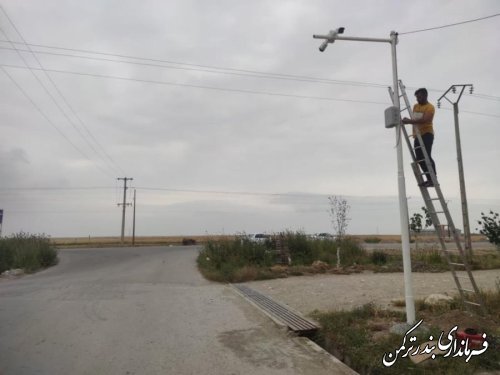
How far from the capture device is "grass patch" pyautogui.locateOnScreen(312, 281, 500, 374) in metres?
5.27

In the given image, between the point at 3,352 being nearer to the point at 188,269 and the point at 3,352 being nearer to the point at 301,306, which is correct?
the point at 301,306

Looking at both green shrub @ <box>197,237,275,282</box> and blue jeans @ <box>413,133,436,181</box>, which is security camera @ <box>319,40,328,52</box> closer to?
blue jeans @ <box>413,133,436,181</box>

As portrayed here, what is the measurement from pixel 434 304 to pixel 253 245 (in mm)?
11985

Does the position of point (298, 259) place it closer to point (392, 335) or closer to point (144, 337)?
point (144, 337)

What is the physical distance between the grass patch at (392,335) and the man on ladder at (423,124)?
228 centimetres

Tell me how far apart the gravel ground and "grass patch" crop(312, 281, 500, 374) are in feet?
4.14

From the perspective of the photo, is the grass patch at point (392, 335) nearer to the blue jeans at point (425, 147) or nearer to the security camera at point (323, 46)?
the blue jeans at point (425, 147)

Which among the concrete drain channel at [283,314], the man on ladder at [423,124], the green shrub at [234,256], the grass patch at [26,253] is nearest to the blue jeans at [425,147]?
the man on ladder at [423,124]

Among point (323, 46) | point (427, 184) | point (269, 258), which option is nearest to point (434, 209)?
point (427, 184)

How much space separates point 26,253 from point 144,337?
17250 millimetres

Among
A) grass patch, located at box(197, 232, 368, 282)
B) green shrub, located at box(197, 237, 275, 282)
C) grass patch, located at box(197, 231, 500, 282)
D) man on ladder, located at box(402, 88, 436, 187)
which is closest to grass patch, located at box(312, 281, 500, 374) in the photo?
man on ladder, located at box(402, 88, 436, 187)

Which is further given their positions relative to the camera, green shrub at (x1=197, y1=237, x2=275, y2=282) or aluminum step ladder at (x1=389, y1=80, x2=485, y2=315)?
green shrub at (x1=197, y1=237, x2=275, y2=282)

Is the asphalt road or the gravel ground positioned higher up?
the gravel ground

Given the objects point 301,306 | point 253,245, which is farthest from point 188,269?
point 301,306
